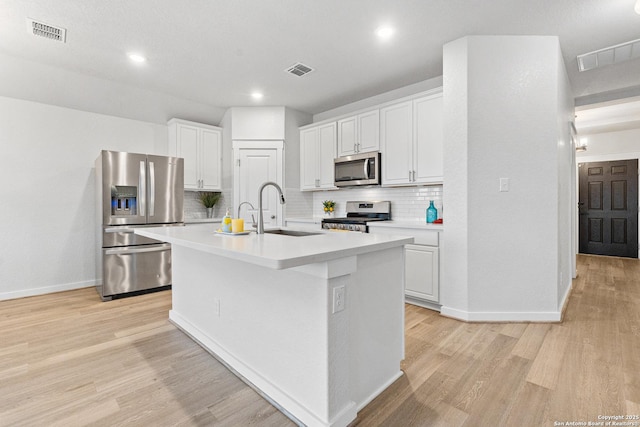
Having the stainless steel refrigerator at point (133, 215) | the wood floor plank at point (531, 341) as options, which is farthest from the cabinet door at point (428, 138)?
the stainless steel refrigerator at point (133, 215)

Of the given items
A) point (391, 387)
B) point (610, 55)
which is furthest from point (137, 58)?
point (610, 55)

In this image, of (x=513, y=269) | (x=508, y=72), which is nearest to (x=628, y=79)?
(x=508, y=72)

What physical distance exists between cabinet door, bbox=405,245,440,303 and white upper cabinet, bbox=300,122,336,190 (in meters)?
1.83

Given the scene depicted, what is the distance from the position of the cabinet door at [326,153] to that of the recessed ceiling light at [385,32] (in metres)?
1.78

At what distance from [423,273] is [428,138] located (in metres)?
1.49

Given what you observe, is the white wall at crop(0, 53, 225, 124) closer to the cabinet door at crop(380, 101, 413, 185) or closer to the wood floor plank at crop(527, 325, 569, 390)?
the cabinet door at crop(380, 101, 413, 185)

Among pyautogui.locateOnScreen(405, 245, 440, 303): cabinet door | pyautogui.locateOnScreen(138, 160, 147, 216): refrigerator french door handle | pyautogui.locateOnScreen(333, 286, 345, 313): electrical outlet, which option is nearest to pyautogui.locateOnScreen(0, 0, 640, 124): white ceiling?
pyautogui.locateOnScreen(138, 160, 147, 216): refrigerator french door handle

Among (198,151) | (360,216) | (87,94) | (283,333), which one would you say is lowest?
(283,333)

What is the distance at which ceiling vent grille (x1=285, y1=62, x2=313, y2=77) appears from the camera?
11.9 ft

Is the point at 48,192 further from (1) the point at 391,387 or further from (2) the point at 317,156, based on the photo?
(1) the point at 391,387

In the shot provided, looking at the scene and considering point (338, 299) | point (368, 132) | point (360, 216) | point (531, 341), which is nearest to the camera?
point (338, 299)

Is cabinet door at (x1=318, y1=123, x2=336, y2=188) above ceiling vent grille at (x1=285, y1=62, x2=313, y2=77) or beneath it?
beneath

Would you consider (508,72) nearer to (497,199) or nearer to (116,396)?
(497,199)

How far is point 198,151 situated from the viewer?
16.0 ft
